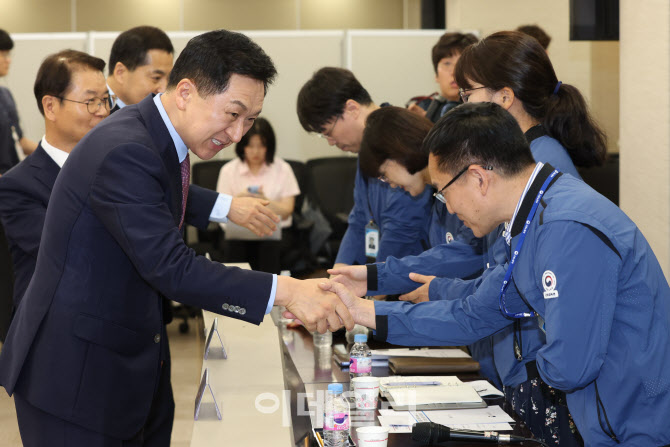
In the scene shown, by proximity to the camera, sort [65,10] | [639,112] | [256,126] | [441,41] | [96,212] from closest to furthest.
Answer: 1. [96,212]
2. [639,112]
3. [441,41]
4. [256,126]
5. [65,10]

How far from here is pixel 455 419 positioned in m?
2.04

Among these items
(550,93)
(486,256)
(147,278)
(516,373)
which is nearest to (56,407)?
(147,278)

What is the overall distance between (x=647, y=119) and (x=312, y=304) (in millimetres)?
2255

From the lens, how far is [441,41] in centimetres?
428

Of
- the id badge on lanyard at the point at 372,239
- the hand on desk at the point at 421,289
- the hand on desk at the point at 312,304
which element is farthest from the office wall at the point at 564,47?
the hand on desk at the point at 312,304

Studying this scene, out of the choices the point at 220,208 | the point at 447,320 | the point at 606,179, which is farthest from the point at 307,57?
the point at 447,320

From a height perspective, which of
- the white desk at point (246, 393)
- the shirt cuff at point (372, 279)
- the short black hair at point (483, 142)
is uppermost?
the short black hair at point (483, 142)

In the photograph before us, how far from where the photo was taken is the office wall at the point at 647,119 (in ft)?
11.2

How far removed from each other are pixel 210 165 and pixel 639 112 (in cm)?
384

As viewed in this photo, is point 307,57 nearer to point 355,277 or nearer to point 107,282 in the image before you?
point 355,277

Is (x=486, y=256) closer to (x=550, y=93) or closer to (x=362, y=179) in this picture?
(x=550, y=93)

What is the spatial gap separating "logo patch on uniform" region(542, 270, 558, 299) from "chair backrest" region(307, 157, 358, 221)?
15.8 feet

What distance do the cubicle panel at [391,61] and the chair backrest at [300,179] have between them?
87 cm

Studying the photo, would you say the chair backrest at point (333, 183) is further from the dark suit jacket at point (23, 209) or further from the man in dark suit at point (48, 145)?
the dark suit jacket at point (23, 209)
